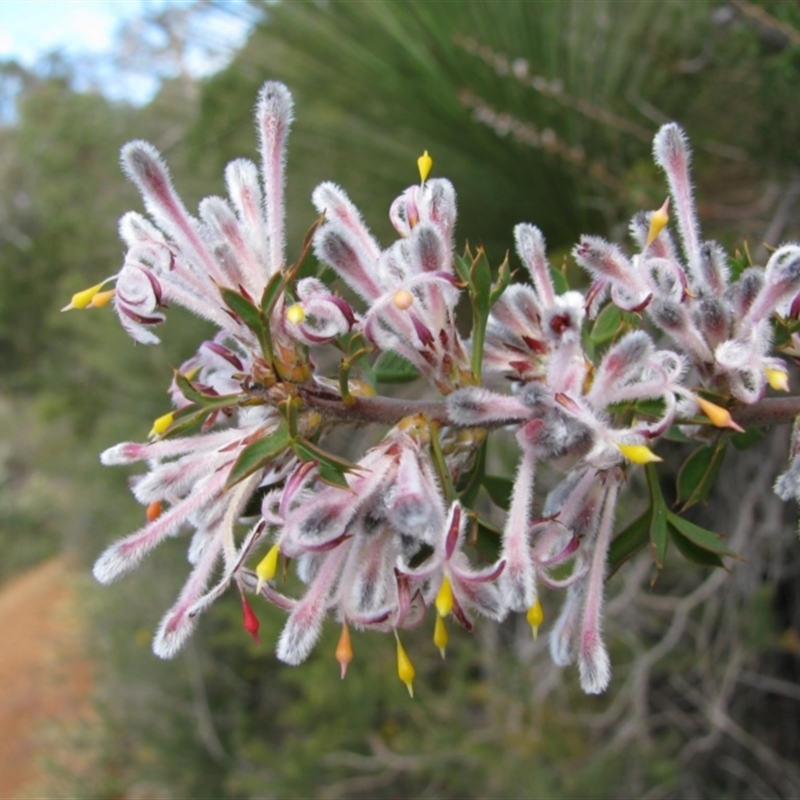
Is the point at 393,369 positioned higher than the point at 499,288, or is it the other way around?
the point at 499,288

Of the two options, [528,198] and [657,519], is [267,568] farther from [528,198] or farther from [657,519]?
[528,198]

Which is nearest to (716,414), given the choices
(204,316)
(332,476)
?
(332,476)

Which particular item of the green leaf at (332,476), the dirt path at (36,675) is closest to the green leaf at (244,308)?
the green leaf at (332,476)

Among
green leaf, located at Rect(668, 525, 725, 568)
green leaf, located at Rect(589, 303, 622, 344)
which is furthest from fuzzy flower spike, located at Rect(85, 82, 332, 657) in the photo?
green leaf, located at Rect(668, 525, 725, 568)

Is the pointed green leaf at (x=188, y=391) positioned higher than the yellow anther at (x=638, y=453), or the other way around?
the yellow anther at (x=638, y=453)

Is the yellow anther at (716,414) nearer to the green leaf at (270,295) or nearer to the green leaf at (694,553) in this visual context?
the green leaf at (694,553)

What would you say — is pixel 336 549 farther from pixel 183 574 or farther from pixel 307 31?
pixel 183 574
